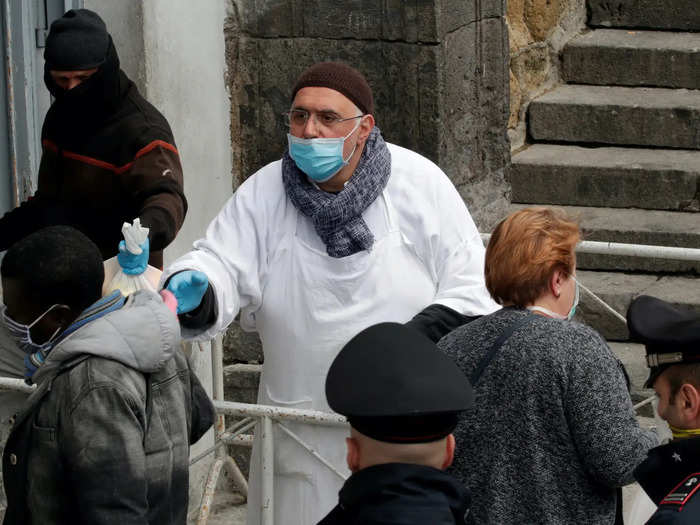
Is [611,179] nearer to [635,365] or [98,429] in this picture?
[635,365]

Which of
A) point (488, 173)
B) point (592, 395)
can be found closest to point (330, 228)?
point (592, 395)

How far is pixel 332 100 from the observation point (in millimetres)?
3668

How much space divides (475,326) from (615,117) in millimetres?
3947

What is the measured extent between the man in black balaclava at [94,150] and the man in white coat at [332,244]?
17.7 inches

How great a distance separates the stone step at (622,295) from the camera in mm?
5746

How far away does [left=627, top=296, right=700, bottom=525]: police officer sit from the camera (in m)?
2.49

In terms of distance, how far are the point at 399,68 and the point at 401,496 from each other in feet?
11.7

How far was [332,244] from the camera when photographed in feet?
12.0

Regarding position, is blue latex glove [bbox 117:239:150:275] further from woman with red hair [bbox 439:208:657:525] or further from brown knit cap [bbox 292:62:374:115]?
woman with red hair [bbox 439:208:657:525]

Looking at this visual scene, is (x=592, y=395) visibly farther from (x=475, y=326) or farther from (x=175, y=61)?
(x=175, y=61)

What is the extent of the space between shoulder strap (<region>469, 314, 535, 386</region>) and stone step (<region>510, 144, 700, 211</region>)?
363 cm

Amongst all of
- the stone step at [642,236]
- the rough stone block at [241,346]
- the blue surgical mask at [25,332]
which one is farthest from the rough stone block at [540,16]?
the blue surgical mask at [25,332]

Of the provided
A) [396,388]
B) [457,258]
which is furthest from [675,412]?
[457,258]

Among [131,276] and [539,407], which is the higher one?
[131,276]
